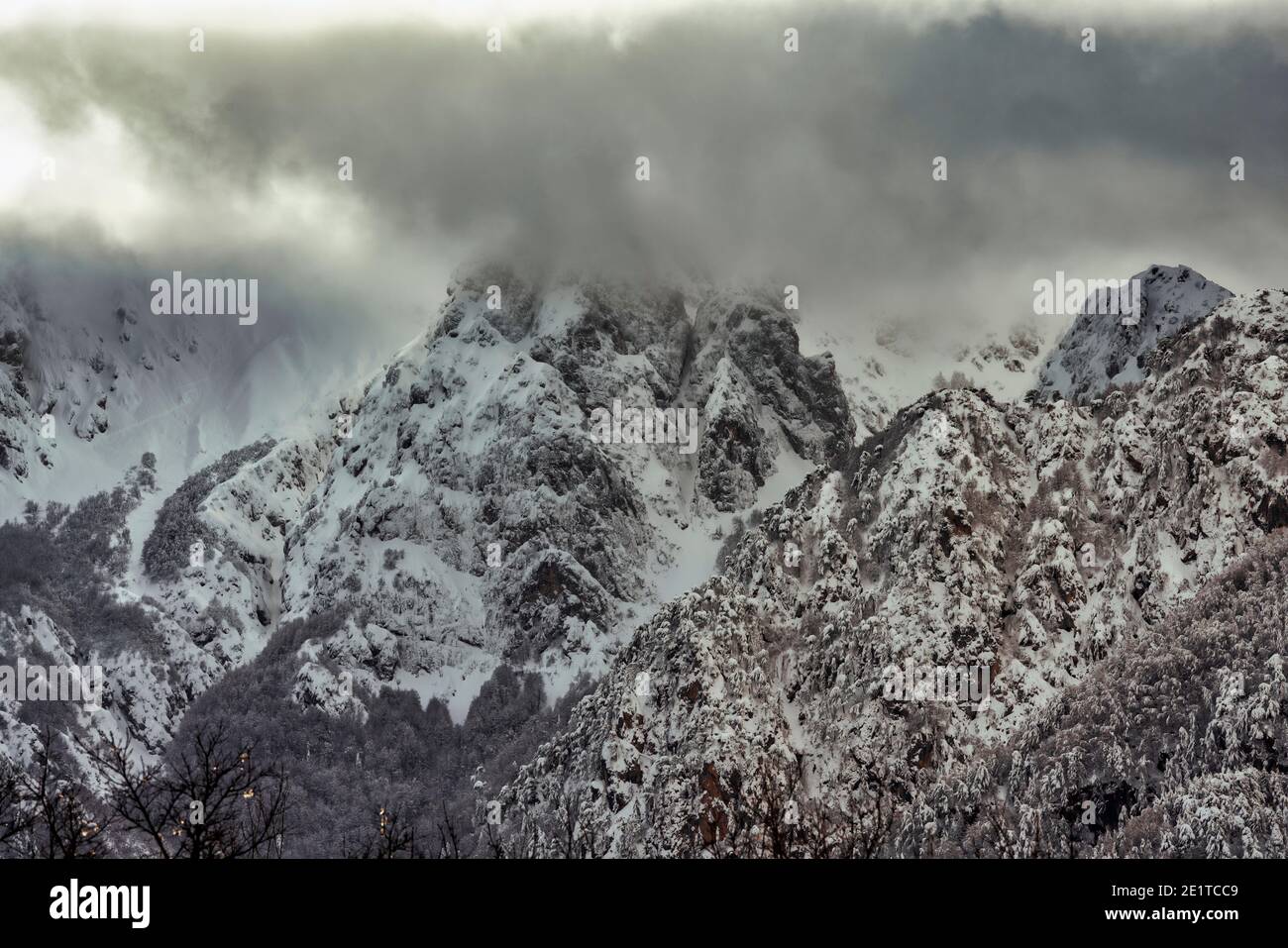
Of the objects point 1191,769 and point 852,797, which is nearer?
point 1191,769

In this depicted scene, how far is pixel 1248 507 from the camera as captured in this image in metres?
182

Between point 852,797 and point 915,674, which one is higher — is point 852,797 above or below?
below

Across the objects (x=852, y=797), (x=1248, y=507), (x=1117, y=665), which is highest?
(x=1248, y=507)

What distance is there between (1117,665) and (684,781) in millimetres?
51374

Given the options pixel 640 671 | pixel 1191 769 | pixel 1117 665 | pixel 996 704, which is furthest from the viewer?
pixel 640 671
